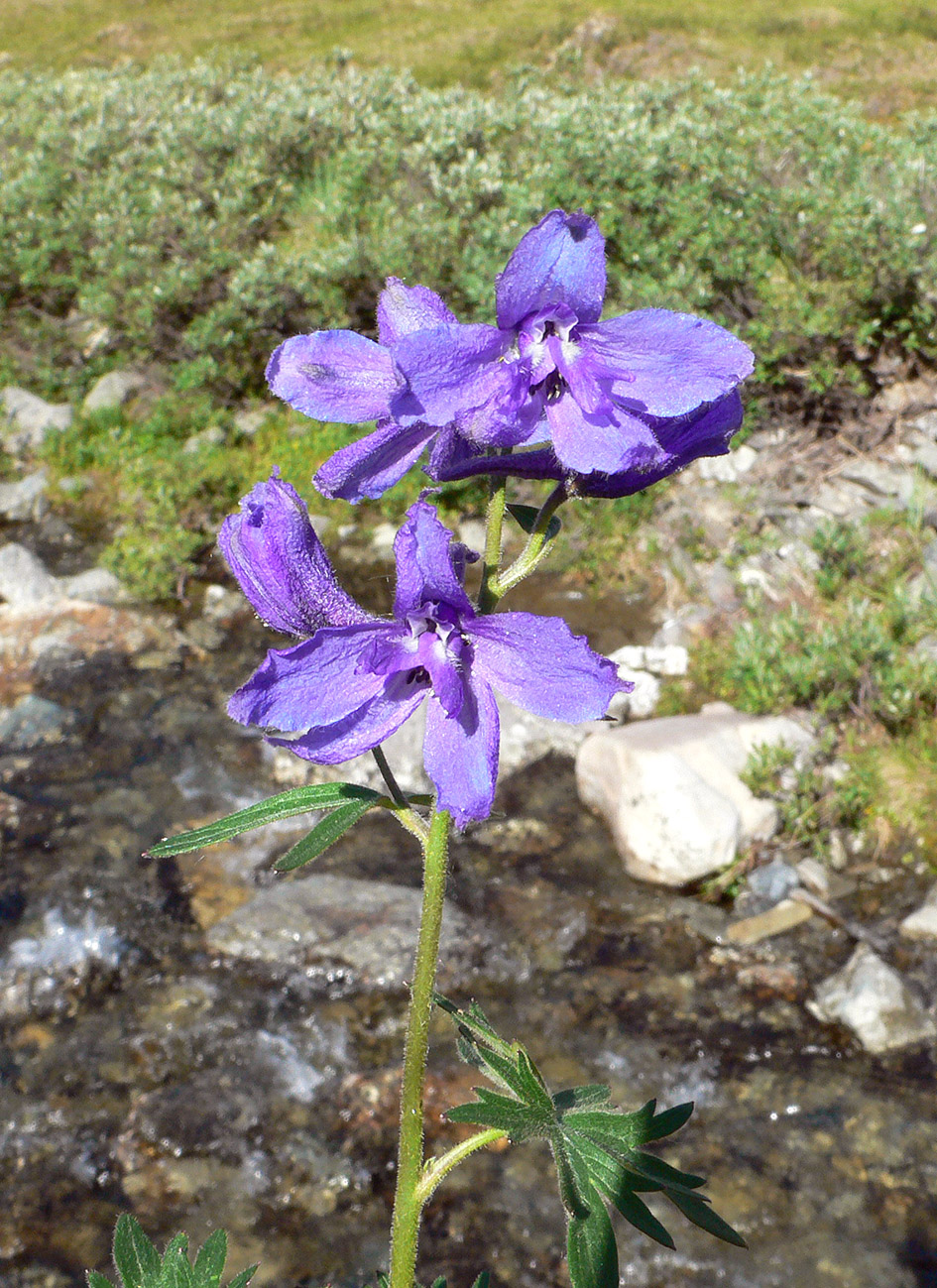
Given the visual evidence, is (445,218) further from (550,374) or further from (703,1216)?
(703,1216)

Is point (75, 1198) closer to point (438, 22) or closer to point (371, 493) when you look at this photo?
point (371, 493)

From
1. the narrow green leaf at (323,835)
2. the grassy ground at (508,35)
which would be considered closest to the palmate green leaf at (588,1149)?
the narrow green leaf at (323,835)

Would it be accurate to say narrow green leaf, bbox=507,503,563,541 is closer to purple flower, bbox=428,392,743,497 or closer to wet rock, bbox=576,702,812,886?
purple flower, bbox=428,392,743,497

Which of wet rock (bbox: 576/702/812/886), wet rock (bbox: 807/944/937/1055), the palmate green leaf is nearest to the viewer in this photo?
the palmate green leaf

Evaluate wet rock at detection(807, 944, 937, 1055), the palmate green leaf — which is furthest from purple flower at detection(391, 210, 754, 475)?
wet rock at detection(807, 944, 937, 1055)

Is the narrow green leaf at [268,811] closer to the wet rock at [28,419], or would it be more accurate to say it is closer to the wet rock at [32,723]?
the wet rock at [32,723]

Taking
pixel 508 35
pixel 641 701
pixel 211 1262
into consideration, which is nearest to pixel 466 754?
pixel 211 1262
